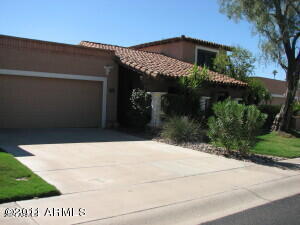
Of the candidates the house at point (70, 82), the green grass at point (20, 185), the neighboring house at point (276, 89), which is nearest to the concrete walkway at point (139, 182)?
the green grass at point (20, 185)

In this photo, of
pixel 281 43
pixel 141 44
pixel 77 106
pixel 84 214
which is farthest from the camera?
pixel 141 44

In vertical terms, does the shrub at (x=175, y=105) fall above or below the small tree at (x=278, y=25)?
below

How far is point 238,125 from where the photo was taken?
1031 cm

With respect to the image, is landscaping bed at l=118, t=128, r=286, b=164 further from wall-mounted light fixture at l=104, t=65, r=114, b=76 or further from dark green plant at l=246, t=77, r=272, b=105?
dark green plant at l=246, t=77, r=272, b=105

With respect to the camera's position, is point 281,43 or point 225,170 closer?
point 225,170

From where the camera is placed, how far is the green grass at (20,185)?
5.32 metres

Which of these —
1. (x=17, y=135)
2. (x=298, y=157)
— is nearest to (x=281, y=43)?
(x=298, y=157)

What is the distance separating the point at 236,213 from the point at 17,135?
9.02m

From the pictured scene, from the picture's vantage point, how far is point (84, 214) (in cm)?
494

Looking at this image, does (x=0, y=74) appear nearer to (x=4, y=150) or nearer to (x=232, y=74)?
(x=4, y=150)

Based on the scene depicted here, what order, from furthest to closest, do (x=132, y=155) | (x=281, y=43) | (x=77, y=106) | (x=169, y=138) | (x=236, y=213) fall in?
1. (x=281, y=43)
2. (x=77, y=106)
3. (x=169, y=138)
4. (x=132, y=155)
5. (x=236, y=213)

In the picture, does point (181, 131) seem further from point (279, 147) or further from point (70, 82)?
point (70, 82)

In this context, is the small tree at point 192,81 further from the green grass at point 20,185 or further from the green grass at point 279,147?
the green grass at point 20,185

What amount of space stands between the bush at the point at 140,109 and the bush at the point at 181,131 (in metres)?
2.01
